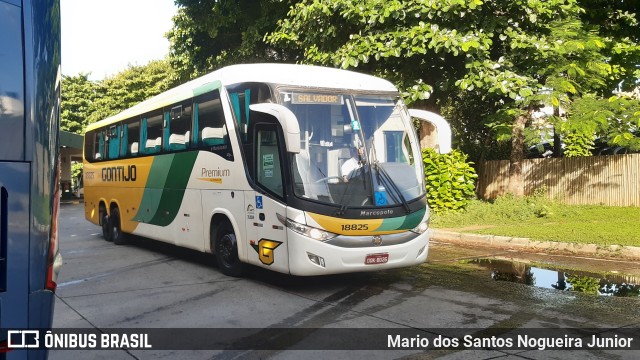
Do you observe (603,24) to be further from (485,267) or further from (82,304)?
(82,304)

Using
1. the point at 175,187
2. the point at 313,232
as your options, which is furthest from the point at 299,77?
the point at 175,187

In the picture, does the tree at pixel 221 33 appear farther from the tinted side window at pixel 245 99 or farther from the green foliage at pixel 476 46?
the tinted side window at pixel 245 99

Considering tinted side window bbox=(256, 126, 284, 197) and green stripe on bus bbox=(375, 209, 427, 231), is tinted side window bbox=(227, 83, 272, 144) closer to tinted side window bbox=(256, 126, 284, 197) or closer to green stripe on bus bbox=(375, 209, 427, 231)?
tinted side window bbox=(256, 126, 284, 197)

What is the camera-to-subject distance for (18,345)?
9.33ft

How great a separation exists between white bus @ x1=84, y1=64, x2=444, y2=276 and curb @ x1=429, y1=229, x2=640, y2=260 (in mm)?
4444

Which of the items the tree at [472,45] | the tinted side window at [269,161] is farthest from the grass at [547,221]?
the tinted side window at [269,161]

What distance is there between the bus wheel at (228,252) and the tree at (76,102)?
46.4 meters

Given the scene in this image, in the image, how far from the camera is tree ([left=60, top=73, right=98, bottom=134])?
51625 millimetres

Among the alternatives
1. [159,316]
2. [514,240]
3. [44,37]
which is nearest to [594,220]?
[514,240]

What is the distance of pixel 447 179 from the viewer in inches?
→ 665

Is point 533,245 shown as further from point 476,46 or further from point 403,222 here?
point 403,222

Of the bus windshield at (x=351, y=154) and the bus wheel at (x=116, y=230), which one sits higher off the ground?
the bus windshield at (x=351, y=154)

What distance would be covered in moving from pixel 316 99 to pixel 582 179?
529 inches

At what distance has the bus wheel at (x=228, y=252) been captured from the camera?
9.29 meters
